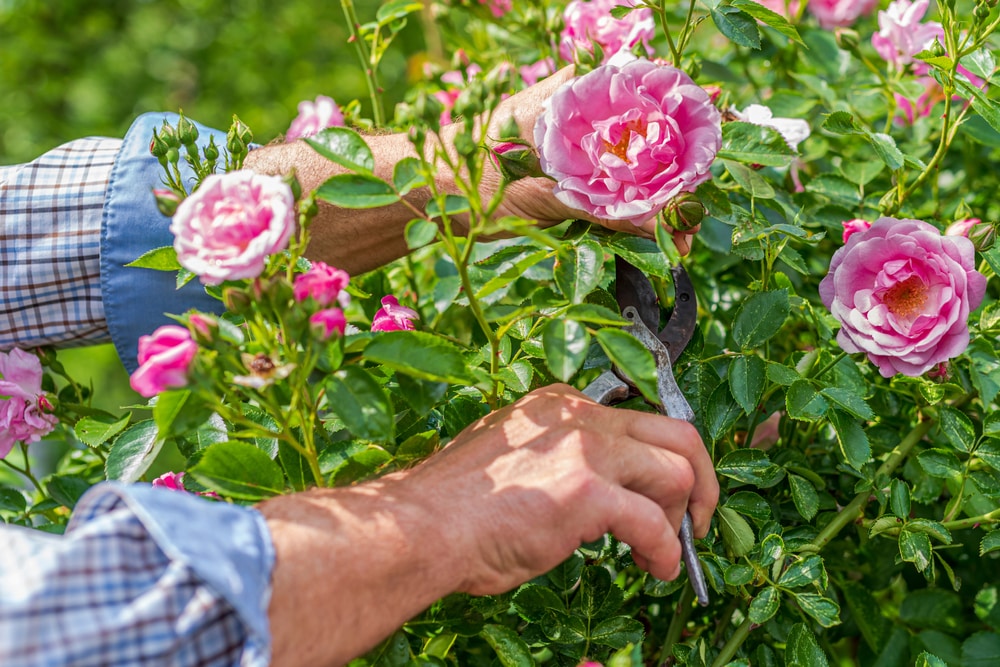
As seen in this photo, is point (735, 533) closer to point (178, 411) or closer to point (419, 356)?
point (419, 356)

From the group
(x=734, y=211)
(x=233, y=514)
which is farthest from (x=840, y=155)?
(x=233, y=514)

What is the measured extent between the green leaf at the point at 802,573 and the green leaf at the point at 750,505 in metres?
0.07

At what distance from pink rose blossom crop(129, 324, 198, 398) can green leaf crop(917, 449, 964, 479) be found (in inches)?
30.9

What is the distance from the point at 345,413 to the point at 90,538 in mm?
225

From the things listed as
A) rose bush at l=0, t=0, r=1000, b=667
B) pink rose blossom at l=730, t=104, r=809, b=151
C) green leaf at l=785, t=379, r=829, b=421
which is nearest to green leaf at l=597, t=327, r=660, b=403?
rose bush at l=0, t=0, r=1000, b=667

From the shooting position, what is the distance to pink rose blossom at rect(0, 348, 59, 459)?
1204 mm

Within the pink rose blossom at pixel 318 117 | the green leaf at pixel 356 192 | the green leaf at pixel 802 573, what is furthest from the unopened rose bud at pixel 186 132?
the green leaf at pixel 802 573

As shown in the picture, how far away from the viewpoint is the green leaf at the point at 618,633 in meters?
0.97

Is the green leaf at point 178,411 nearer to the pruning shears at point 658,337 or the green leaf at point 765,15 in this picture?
the pruning shears at point 658,337

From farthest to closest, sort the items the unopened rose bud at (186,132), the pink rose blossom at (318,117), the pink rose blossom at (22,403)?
the pink rose blossom at (318,117)
the pink rose blossom at (22,403)
the unopened rose bud at (186,132)

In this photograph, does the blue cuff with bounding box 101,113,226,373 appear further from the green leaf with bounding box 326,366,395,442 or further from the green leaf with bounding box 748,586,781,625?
the green leaf with bounding box 748,586,781,625

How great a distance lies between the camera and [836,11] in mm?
1569

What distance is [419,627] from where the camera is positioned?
96 centimetres

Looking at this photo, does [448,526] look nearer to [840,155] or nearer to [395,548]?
[395,548]
